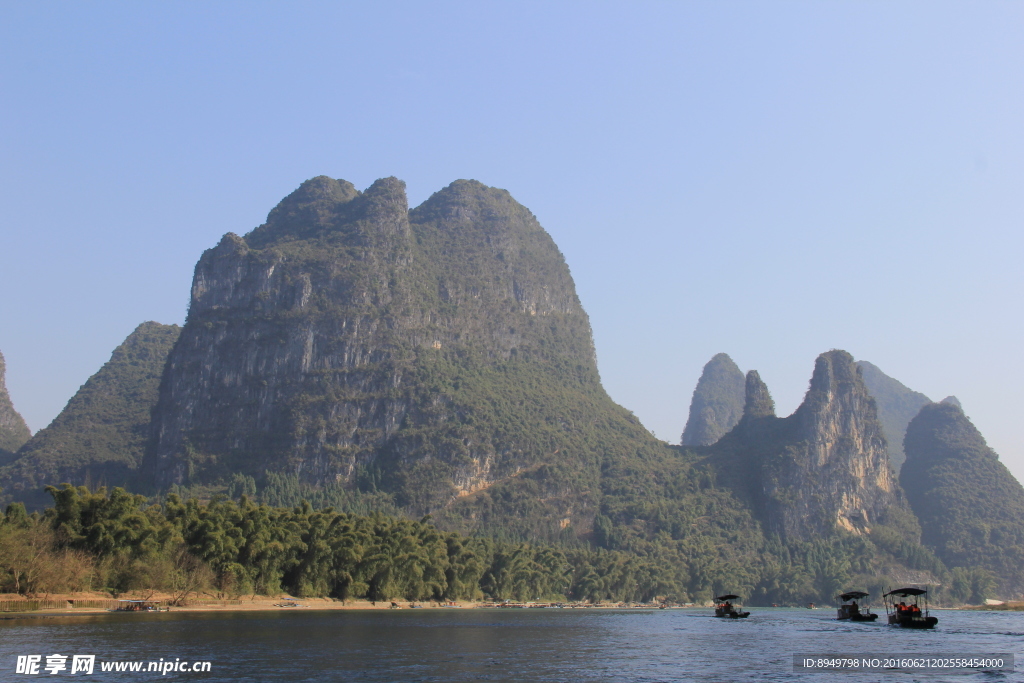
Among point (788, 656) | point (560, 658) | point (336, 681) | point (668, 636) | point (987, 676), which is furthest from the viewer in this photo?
point (668, 636)

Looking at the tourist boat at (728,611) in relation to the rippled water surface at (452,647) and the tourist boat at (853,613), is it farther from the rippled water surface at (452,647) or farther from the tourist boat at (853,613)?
the rippled water surface at (452,647)

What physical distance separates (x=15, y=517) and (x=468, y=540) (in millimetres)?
74211

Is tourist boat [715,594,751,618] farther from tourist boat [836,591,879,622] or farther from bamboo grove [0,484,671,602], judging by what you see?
bamboo grove [0,484,671,602]

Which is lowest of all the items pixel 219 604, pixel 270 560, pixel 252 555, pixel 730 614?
pixel 730 614

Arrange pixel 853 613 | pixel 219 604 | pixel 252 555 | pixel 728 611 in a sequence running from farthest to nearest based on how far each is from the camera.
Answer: pixel 728 611 → pixel 853 613 → pixel 252 555 → pixel 219 604

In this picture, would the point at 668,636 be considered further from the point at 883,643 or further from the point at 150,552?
the point at 150,552

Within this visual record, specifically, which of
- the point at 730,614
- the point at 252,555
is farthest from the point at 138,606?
the point at 730,614

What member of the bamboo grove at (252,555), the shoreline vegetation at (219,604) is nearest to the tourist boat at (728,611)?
the shoreline vegetation at (219,604)

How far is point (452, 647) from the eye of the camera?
66312mm

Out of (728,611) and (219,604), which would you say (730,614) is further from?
(219,604)

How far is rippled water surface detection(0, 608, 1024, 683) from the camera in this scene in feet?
172

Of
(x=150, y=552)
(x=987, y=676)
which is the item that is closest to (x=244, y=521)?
(x=150, y=552)

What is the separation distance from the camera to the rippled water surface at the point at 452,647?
2061 inches

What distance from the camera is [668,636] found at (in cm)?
8606
